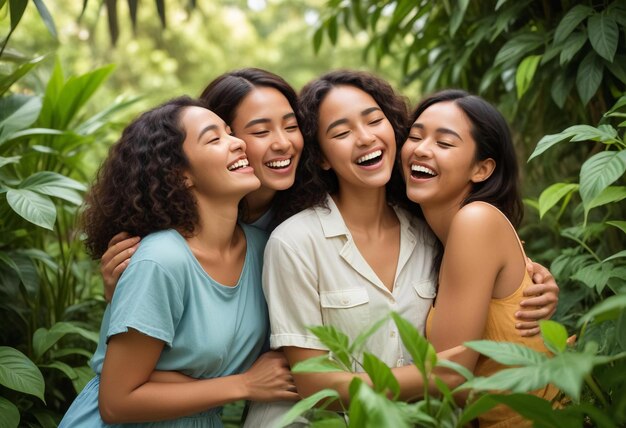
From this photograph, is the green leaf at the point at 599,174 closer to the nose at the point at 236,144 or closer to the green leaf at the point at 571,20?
the green leaf at the point at 571,20

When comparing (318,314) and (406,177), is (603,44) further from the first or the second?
(318,314)

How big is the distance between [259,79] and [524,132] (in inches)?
51.8

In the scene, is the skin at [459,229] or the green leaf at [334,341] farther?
the skin at [459,229]

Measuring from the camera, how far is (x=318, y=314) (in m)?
1.88

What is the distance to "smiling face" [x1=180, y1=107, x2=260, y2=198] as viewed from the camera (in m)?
1.94

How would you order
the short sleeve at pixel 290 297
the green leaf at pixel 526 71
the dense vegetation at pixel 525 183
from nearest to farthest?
the dense vegetation at pixel 525 183
the short sleeve at pixel 290 297
the green leaf at pixel 526 71

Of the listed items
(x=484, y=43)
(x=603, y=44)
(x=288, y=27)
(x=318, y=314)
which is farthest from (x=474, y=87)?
(x=288, y=27)

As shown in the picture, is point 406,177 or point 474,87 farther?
point 474,87

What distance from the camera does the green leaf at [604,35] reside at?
86.8 inches

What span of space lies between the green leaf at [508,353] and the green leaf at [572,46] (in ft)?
4.12

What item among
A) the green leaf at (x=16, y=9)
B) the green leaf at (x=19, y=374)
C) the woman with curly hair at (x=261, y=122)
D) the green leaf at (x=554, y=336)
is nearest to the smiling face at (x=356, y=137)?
the woman with curly hair at (x=261, y=122)

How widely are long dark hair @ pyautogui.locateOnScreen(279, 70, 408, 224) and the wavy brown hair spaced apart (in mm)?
313

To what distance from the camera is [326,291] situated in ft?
6.26

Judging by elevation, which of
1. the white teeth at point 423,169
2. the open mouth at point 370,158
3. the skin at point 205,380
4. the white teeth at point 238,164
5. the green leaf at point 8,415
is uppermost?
the open mouth at point 370,158
